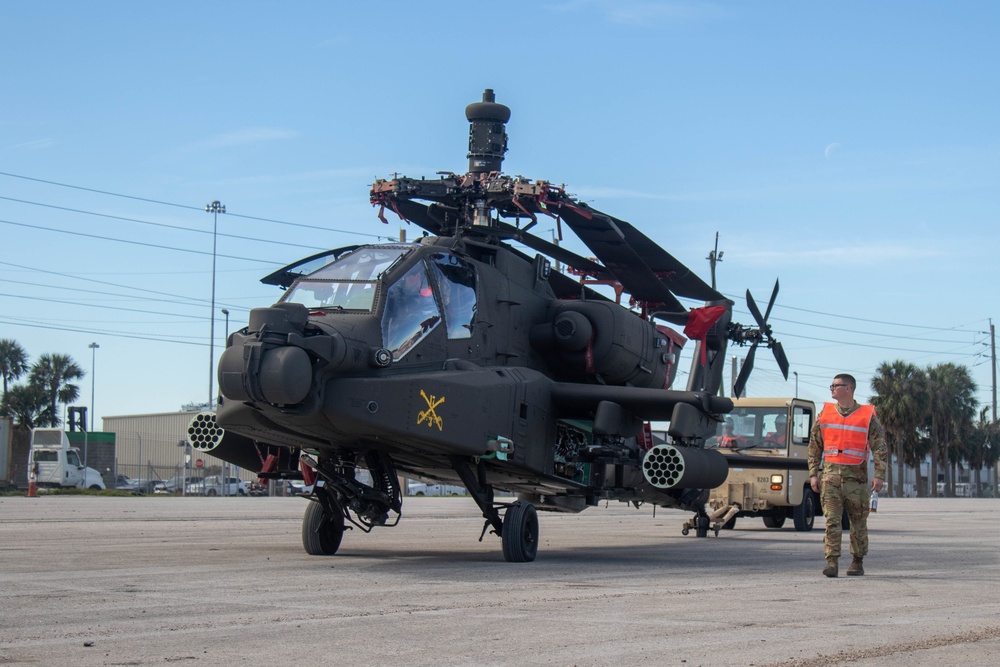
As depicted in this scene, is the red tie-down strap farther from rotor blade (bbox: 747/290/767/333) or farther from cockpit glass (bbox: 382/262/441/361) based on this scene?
cockpit glass (bbox: 382/262/441/361)

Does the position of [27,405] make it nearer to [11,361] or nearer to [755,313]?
[11,361]

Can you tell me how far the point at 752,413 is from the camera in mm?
25016

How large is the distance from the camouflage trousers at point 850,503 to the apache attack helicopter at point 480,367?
69.9 inches

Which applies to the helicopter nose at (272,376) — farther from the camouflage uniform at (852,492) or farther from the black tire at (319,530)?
the camouflage uniform at (852,492)

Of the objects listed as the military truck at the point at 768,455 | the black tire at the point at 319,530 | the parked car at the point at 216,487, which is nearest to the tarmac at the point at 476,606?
the black tire at the point at 319,530

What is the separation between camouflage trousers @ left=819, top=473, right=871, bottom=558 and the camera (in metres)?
12.0

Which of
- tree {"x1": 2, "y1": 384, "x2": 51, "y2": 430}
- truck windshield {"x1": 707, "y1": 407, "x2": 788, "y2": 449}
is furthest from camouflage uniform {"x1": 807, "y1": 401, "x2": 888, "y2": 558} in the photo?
tree {"x1": 2, "y1": 384, "x2": 51, "y2": 430}

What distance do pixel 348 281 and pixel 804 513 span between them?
15.2m

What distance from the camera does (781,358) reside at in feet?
62.5

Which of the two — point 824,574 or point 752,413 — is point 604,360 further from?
point 752,413

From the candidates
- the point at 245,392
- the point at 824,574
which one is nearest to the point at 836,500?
→ the point at 824,574

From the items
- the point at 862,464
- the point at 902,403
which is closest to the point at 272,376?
the point at 862,464

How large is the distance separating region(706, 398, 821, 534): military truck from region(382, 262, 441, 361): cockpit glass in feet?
40.3

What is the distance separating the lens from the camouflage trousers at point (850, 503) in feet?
39.2
